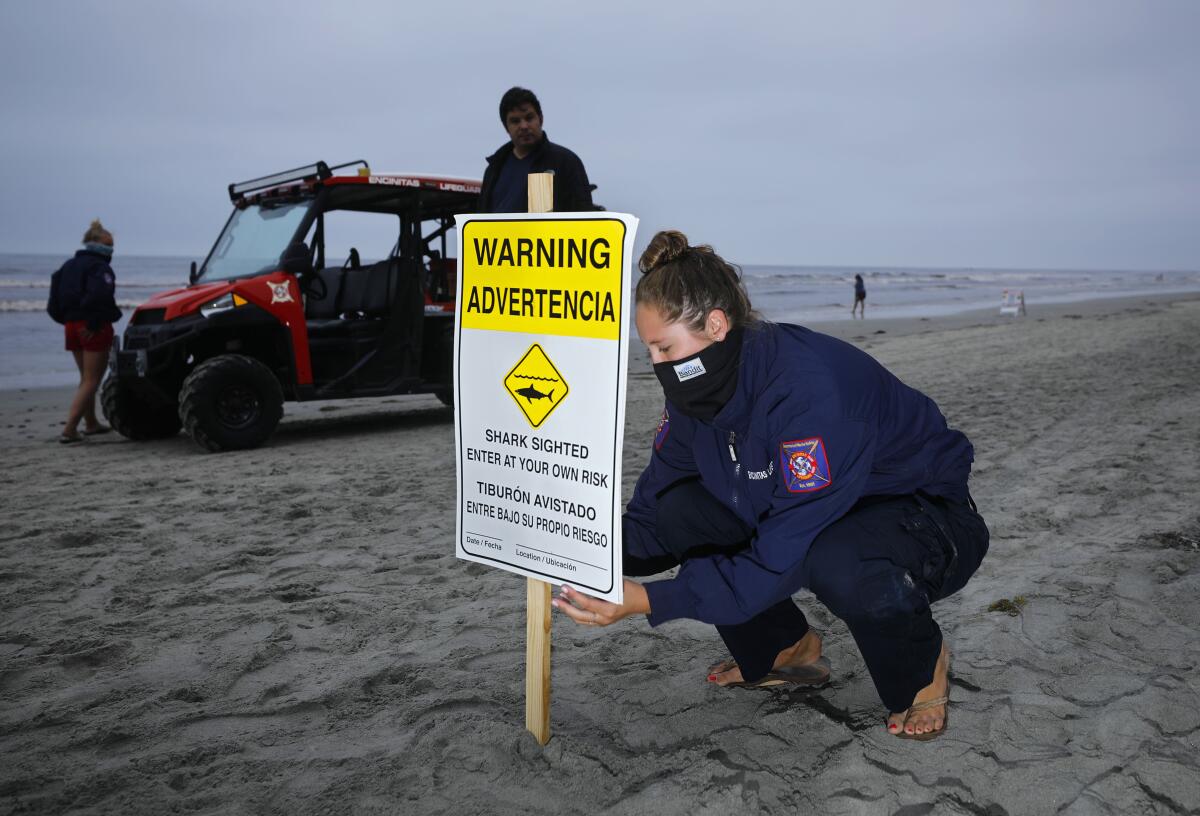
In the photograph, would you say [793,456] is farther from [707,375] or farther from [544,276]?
[544,276]

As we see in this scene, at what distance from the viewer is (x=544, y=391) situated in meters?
2.17

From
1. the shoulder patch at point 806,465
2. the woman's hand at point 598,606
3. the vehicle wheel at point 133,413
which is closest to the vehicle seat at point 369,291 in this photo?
the vehicle wheel at point 133,413

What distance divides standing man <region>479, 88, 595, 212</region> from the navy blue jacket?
10.2ft

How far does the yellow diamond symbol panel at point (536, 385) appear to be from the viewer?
2.14m

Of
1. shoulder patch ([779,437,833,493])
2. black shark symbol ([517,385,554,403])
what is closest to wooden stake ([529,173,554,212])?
black shark symbol ([517,385,554,403])

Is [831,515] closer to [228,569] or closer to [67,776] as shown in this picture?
[67,776]

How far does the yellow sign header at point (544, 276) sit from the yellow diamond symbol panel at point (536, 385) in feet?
0.23

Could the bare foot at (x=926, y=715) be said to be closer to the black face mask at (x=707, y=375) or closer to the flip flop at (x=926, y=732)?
the flip flop at (x=926, y=732)

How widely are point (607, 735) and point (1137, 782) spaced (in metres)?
1.25

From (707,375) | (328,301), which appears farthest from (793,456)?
(328,301)

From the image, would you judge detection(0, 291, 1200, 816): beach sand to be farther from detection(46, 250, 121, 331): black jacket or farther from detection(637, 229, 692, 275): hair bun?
detection(46, 250, 121, 331): black jacket

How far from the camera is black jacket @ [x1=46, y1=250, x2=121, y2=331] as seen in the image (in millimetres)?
7164

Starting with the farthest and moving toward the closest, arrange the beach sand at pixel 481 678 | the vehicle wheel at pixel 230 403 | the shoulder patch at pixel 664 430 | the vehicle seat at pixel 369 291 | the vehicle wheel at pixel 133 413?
1. the vehicle seat at pixel 369 291
2. the vehicle wheel at pixel 133 413
3. the vehicle wheel at pixel 230 403
4. the shoulder patch at pixel 664 430
5. the beach sand at pixel 481 678

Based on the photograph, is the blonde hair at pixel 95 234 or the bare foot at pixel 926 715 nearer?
the bare foot at pixel 926 715
